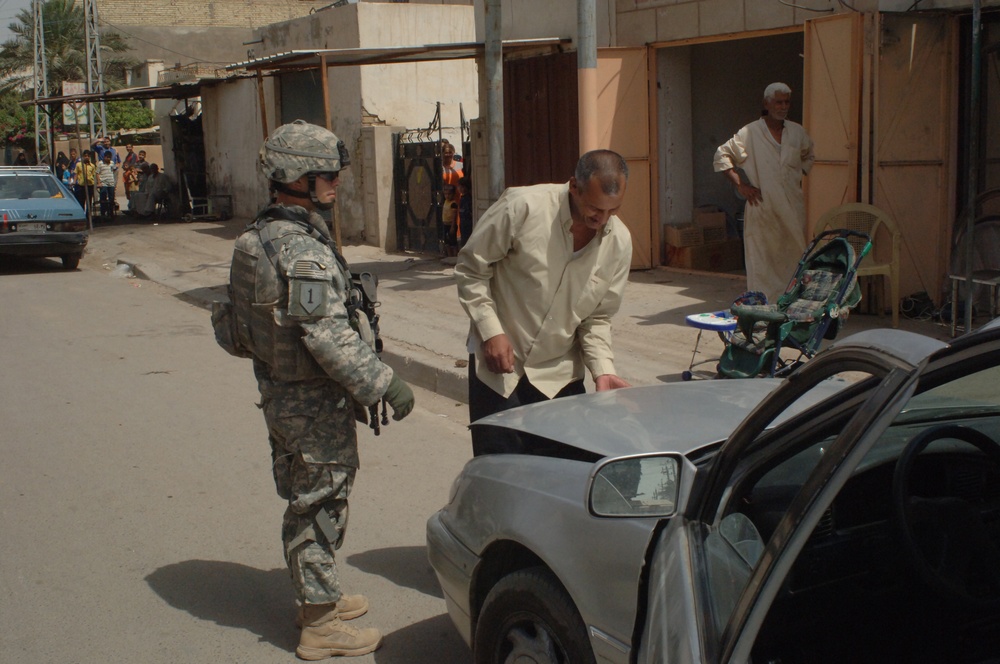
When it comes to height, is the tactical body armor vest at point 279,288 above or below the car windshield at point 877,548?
above

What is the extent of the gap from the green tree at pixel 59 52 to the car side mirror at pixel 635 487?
4837cm

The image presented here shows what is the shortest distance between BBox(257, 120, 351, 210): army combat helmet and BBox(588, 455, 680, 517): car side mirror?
1.83 meters

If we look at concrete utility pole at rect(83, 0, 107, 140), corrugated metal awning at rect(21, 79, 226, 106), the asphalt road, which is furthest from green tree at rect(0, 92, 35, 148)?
the asphalt road

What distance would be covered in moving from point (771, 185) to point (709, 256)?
3.97 m

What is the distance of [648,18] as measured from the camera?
38.7 feet

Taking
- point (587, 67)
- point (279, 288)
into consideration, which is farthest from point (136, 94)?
point (279, 288)

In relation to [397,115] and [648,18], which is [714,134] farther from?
[397,115]

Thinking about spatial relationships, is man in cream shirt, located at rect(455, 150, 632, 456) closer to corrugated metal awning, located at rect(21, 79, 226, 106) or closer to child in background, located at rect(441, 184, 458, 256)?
child in background, located at rect(441, 184, 458, 256)

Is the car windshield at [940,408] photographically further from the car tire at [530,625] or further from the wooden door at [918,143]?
the wooden door at [918,143]

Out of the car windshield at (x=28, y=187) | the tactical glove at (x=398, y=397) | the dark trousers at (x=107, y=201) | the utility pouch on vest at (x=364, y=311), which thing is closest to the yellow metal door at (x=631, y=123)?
the utility pouch on vest at (x=364, y=311)

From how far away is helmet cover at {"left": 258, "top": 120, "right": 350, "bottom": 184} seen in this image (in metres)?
3.71

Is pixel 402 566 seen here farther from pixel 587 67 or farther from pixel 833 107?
pixel 587 67

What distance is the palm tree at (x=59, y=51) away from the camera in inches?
1871

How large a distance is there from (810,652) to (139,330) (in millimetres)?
9964
